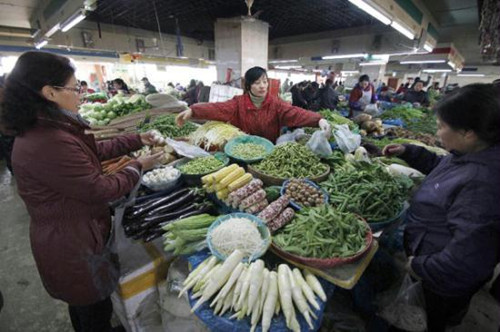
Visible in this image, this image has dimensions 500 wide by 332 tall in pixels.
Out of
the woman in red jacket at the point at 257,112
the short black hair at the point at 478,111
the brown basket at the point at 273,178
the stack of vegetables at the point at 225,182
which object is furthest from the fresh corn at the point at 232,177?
the short black hair at the point at 478,111

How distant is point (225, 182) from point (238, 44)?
8.50 meters

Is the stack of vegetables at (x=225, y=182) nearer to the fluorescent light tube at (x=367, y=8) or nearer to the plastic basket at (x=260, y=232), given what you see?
the plastic basket at (x=260, y=232)

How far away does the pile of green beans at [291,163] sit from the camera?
8.21 ft

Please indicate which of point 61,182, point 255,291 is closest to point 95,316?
point 61,182

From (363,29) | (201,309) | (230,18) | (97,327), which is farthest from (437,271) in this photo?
(363,29)

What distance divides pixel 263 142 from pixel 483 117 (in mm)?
2191

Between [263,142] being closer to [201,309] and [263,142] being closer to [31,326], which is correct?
[201,309]

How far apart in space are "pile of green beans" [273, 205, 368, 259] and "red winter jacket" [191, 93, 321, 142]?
1885mm

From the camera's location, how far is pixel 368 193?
6.91 feet

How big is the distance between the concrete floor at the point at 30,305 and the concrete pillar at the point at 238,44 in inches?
318

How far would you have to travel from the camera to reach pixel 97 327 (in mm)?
1945

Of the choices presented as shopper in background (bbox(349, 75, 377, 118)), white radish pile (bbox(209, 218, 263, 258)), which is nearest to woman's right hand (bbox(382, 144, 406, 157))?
white radish pile (bbox(209, 218, 263, 258))

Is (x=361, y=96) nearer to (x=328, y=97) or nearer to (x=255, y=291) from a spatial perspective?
(x=328, y=97)

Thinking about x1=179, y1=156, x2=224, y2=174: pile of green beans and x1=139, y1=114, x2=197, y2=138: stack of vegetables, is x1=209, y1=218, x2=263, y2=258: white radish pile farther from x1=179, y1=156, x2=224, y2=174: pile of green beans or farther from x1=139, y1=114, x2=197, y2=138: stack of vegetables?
x1=139, y1=114, x2=197, y2=138: stack of vegetables
